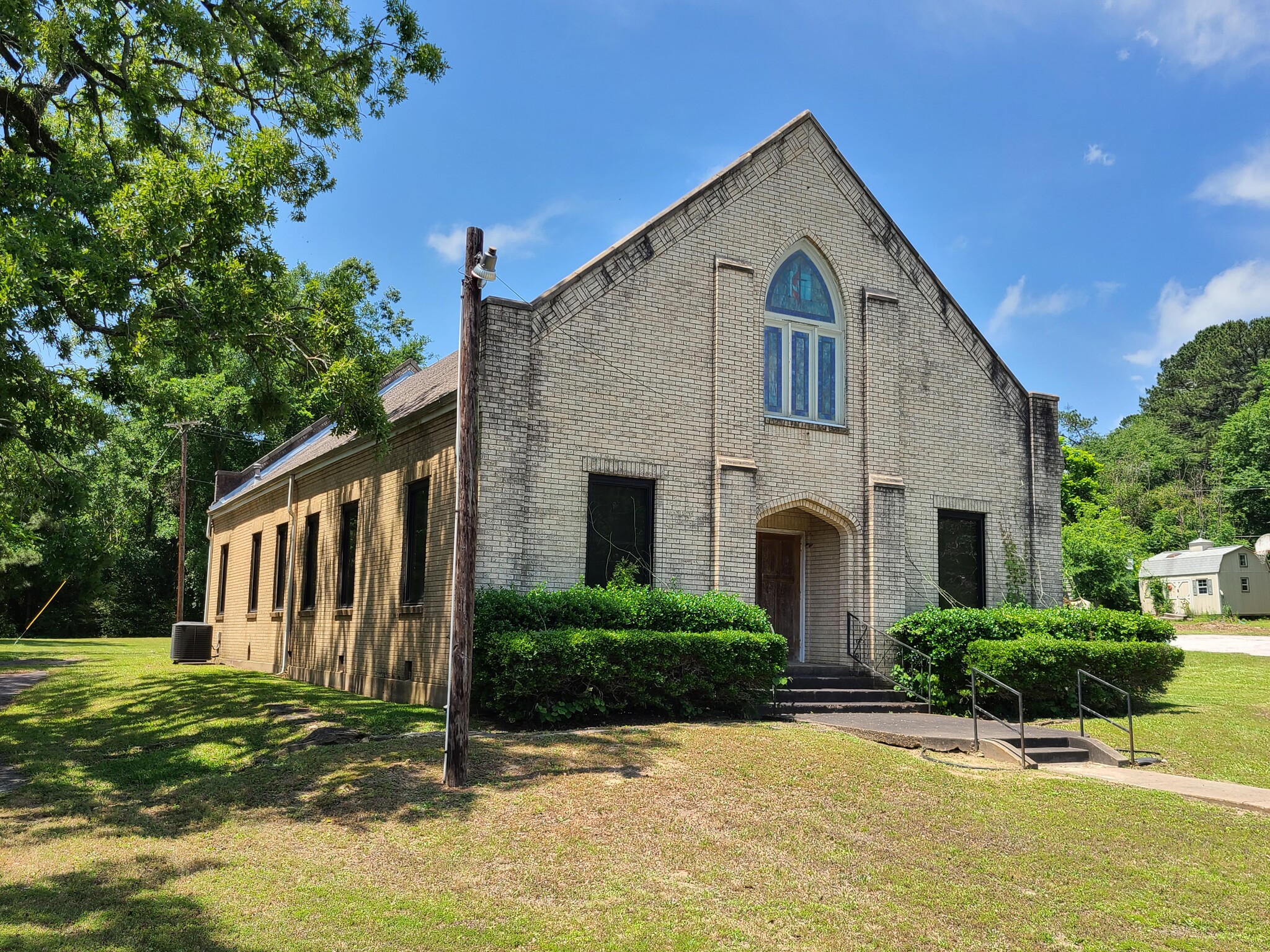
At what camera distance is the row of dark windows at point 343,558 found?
15.4 m

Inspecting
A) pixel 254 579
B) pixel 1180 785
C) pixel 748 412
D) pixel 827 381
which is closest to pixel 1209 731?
pixel 1180 785

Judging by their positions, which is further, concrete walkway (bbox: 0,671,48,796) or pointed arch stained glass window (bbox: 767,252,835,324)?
pointed arch stained glass window (bbox: 767,252,835,324)

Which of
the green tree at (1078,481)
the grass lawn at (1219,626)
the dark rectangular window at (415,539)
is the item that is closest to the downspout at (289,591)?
the dark rectangular window at (415,539)

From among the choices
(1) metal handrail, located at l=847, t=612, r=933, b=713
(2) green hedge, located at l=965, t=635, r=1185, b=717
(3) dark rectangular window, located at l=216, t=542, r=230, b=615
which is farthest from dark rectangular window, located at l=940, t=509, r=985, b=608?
(3) dark rectangular window, located at l=216, t=542, r=230, b=615

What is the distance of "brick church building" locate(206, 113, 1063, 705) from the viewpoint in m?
14.0

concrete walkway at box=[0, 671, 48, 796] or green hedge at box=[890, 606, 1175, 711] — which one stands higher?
green hedge at box=[890, 606, 1175, 711]

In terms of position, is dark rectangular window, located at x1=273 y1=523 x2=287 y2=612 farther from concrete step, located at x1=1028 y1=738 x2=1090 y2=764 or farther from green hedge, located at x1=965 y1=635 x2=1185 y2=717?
concrete step, located at x1=1028 y1=738 x2=1090 y2=764

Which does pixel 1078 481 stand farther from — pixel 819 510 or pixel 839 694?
pixel 839 694

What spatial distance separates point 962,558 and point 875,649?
9.22 feet

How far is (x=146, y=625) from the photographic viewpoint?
4778cm

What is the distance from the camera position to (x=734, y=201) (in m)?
16.3

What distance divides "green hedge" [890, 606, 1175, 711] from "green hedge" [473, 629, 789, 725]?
3489 millimetres

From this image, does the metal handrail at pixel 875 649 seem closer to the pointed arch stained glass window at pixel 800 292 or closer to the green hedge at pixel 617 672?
the green hedge at pixel 617 672

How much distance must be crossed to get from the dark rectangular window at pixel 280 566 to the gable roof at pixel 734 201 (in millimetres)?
11128
